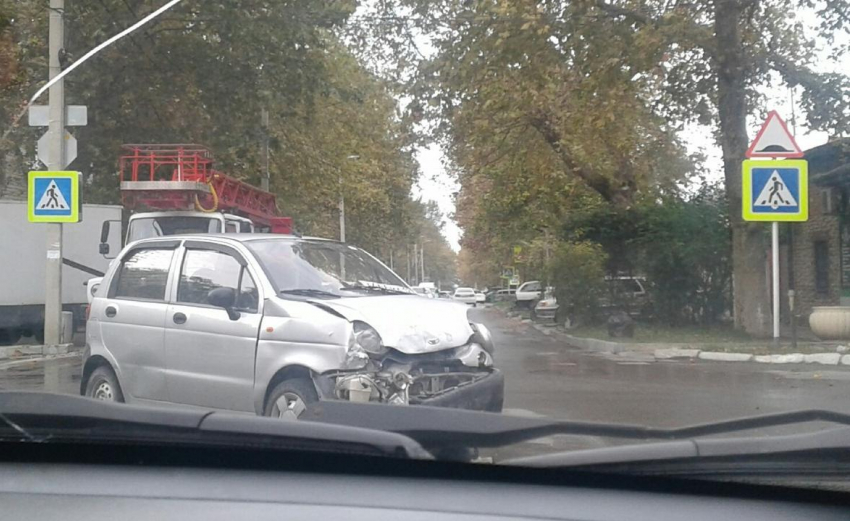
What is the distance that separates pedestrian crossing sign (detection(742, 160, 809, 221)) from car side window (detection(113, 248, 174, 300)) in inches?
371

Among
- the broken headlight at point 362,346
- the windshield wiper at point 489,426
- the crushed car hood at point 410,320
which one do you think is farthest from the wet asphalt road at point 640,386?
the windshield wiper at point 489,426

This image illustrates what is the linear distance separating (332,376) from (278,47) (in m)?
16.8

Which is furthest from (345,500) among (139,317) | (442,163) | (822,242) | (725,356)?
(442,163)

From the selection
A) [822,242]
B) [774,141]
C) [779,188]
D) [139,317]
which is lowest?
[139,317]

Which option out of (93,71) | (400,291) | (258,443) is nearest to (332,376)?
(400,291)

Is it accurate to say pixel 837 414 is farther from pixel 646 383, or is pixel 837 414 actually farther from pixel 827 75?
pixel 827 75

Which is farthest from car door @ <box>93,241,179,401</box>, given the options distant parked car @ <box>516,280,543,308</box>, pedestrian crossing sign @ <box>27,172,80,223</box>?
distant parked car @ <box>516,280,543,308</box>

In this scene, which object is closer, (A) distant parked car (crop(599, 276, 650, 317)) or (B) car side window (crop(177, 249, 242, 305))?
(B) car side window (crop(177, 249, 242, 305))

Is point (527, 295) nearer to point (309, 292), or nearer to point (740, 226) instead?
point (740, 226)

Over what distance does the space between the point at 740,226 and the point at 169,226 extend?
11.1 metres

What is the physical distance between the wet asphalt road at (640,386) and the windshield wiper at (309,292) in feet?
A: 6.00

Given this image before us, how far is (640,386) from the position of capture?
37.4 ft

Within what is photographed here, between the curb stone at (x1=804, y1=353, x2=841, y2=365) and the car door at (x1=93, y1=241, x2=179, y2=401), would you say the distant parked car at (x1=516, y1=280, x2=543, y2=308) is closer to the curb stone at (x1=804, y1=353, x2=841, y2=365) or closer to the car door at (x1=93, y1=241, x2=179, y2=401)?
the curb stone at (x1=804, y1=353, x2=841, y2=365)

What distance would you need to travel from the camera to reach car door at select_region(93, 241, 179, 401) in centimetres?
761
